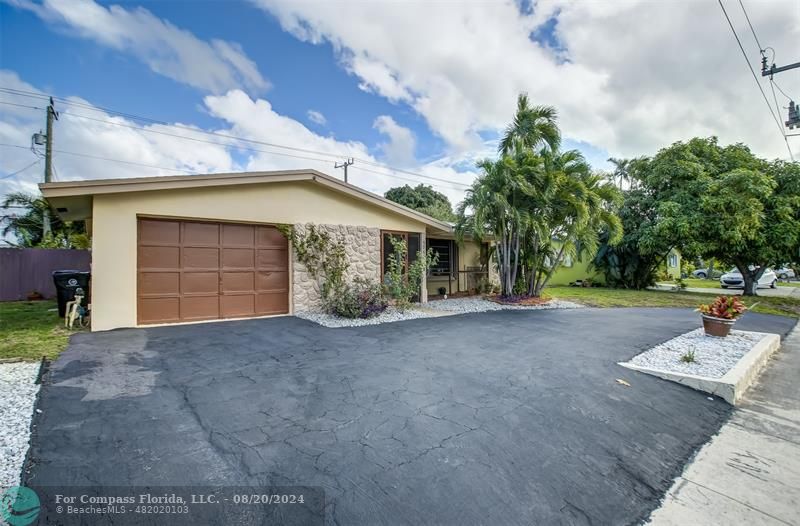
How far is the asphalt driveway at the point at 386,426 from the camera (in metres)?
2.24

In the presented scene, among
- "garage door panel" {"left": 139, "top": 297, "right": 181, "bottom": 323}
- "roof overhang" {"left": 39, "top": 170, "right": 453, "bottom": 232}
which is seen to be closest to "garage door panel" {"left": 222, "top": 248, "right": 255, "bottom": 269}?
"garage door panel" {"left": 139, "top": 297, "right": 181, "bottom": 323}

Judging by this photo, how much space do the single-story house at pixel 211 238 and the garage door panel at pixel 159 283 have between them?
18mm

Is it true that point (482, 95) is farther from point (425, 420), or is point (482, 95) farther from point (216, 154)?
point (216, 154)

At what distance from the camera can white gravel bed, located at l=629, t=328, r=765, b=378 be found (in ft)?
15.9

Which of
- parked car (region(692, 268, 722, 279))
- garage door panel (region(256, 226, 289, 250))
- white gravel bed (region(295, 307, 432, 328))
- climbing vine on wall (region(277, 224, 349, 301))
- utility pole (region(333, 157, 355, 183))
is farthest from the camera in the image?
parked car (region(692, 268, 722, 279))

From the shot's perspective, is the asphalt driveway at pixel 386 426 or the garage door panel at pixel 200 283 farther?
the garage door panel at pixel 200 283

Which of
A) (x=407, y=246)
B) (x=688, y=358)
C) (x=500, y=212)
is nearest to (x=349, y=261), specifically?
(x=407, y=246)

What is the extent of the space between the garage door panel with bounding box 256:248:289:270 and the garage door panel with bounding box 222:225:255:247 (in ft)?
1.25

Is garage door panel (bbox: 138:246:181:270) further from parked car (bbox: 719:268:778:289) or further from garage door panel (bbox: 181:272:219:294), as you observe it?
parked car (bbox: 719:268:778:289)

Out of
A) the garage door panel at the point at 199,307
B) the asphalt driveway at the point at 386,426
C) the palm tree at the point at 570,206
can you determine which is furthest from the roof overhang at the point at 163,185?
the palm tree at the point at 570,206

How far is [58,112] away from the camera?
1484cm

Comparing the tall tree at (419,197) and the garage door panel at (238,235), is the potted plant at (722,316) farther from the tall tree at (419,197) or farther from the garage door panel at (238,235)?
the tall tree at (419,197)

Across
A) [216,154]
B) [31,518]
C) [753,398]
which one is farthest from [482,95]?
[216,154]

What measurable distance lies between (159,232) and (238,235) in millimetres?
1601
